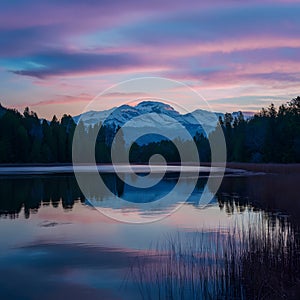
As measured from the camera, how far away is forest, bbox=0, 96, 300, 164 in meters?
102

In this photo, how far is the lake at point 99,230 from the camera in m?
12.9

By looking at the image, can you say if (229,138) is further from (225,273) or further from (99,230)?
(225,273)

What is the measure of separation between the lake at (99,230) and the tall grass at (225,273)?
484 mm

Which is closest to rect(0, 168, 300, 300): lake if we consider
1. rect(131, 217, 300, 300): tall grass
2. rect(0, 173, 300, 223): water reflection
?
rect(0, 173, 300, 223): water reflection

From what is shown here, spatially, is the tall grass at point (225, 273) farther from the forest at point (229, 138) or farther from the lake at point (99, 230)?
the forest at point (229, 138)

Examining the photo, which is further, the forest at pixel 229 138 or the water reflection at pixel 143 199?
the forest at pixel 229 138

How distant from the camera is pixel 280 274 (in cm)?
1169

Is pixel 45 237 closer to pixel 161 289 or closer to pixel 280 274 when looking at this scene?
pixel 161 289

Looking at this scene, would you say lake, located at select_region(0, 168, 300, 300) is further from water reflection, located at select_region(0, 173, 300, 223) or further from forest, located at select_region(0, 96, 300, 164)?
forest, located at select_region(0, 96, 300, 164)

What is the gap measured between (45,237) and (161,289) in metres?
8.39

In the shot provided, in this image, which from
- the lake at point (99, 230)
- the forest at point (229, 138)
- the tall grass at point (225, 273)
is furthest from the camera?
the forest at point (229, 138)

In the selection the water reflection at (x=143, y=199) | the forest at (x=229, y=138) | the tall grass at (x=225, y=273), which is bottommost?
the tall grass at (x=225, y=273)

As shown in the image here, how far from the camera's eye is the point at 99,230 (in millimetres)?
20984

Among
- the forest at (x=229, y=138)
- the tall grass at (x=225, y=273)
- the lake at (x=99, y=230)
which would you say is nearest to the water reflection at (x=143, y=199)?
the lake at (x=99, y=230)
